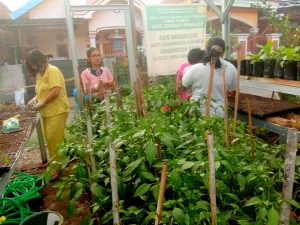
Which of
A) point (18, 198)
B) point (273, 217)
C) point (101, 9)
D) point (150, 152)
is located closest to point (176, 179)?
point (150, 152)

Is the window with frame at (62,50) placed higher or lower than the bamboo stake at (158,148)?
higher

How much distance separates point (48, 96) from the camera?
3.29 meters

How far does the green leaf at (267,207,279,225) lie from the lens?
3.89ft

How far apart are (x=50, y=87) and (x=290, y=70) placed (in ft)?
8.01

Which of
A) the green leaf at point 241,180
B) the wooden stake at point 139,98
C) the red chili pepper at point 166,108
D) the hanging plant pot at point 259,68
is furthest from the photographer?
the hanging plant pot at point 259,68

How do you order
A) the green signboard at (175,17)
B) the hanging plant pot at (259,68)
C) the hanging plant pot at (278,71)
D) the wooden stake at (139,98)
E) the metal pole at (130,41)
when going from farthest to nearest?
the green signboard at (175,17), the metal pole at (130,41), the hanging plant pot at (259,68), the hanging plant pot at (278,71), the wooden stake at (139,98)

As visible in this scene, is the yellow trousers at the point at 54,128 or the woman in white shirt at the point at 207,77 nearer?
the woman in white shirt at the point at 207,77

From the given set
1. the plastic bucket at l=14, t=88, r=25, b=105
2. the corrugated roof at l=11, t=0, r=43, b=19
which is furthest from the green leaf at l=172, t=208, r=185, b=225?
the corrugated roof at l=11, t=0, r=43, b=19

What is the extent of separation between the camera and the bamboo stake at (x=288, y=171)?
120 cm

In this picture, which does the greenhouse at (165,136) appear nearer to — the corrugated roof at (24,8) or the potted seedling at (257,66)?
the potted seedling at (257,66)

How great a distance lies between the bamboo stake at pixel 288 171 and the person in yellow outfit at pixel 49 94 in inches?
98.1

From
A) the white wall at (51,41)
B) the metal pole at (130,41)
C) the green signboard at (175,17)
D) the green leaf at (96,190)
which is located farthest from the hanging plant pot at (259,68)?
the white wall at (51,41)

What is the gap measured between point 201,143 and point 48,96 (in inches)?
85.5

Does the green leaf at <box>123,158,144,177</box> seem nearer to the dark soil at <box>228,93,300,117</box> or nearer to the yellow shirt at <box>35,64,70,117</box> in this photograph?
the dark soil at <box>228,93,300,117</box>
